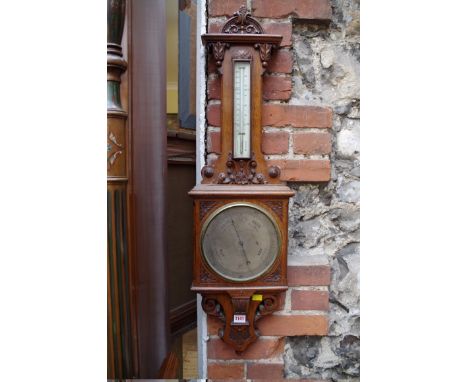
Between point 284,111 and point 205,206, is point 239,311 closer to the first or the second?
point 205,206

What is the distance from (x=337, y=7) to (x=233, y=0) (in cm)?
28

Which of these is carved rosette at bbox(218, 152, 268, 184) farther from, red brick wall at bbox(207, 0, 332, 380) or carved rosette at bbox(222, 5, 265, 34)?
carved rosette at bbox(222, 5, 265, 34)

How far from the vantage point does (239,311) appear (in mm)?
793

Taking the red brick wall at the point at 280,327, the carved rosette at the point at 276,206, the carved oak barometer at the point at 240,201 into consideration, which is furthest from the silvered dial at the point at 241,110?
the red brick wall at the point at 280,327

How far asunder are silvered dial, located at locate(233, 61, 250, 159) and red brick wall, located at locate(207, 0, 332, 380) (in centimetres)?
6

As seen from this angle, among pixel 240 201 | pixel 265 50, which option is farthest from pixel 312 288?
pixel 265 50

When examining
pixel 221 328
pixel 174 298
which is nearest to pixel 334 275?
pixel 221 328

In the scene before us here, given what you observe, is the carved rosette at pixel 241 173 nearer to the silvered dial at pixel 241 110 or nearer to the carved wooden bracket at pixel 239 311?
the silvered dial at pixel 241 110

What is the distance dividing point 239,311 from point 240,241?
0.59 ft


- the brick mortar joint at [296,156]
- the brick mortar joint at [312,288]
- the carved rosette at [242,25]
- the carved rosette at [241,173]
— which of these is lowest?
the brick mortar joint at [312,288]

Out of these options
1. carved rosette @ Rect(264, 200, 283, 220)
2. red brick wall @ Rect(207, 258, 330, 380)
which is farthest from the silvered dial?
red brick wall @ Rect(207, 258, 330, 380)

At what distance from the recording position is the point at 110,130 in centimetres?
83

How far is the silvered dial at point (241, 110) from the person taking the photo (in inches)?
30.6

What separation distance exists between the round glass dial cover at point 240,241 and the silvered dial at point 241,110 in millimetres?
141
